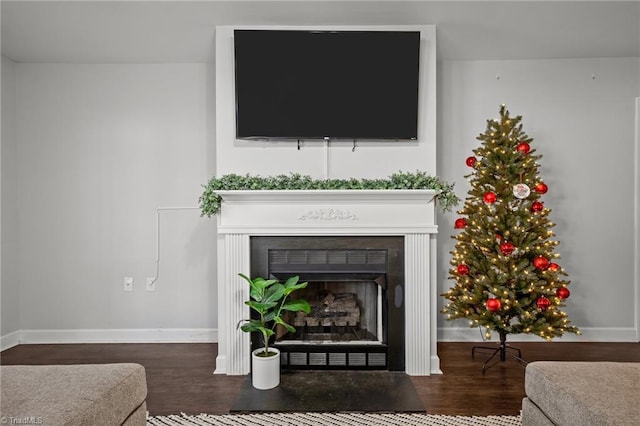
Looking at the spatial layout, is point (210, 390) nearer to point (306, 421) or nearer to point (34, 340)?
point (306, 421)

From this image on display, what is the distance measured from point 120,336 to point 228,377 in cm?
146

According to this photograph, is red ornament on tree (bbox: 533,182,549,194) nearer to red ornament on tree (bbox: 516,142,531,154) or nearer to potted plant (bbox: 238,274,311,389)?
red ornament on tree (bbox: 516,142,531,154)

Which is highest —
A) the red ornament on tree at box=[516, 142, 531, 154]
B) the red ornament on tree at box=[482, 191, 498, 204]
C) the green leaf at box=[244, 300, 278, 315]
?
the red ornament on tree at box=[516, 142, 531, 154]

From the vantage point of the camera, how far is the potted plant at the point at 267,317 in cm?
286

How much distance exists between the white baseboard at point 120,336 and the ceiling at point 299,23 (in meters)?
2.45

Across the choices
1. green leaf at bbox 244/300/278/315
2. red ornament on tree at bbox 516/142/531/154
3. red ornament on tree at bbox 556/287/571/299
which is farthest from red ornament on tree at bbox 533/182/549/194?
green leaf at bbox 244/300/278/315

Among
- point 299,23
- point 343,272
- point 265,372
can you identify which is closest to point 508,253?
point 343,272

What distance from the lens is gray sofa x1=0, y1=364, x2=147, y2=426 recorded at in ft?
4.52

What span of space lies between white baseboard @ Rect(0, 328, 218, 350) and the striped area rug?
4.88ft

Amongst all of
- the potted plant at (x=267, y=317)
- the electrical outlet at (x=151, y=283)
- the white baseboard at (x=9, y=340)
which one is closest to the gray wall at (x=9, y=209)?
the white baseboard at (x=9, y=340)

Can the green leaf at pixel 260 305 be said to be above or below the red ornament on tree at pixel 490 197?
below

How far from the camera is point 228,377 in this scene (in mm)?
3107

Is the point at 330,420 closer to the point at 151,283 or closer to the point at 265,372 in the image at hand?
the point at 265,372

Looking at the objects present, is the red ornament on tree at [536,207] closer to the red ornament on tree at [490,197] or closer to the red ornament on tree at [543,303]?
the red ornament on tree at [490,197]
